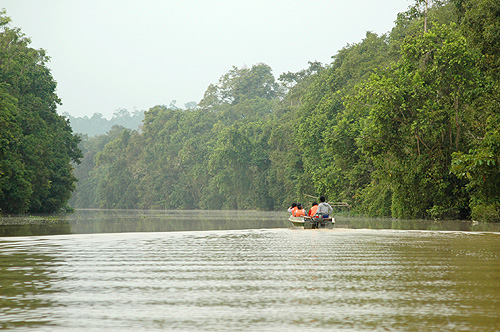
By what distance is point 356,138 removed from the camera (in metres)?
44.6

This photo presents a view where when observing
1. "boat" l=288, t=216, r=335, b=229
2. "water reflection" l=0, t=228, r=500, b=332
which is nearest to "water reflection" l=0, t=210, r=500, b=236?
"boat" l=288, t=216, r=335, b=229

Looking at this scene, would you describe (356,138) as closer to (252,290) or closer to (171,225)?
(171,225)

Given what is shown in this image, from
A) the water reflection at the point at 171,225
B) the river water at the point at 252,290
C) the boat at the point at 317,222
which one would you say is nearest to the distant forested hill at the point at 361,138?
the water reflection at the point at 171,225

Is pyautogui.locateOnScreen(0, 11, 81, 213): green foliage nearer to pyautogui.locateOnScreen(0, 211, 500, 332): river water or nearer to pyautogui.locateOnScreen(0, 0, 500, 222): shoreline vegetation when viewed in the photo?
pyautogui.locateOnScreen(0, 0, 500, 222): shoreline vegetation

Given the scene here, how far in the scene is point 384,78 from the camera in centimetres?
4050

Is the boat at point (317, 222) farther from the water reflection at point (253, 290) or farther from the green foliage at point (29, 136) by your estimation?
the green foliage at point (29, 136)

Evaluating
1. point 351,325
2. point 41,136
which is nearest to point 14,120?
point 41,136

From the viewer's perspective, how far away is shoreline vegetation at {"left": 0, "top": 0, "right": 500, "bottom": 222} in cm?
3650

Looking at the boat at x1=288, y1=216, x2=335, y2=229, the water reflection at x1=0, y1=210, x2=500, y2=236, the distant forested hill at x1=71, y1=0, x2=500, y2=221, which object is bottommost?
the water reflection at x1=0, y1=210, x2=500, y2=236

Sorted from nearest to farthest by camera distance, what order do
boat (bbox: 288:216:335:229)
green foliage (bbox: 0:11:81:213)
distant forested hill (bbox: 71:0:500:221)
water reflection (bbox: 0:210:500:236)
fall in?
1. water reflection (bbox: 0:210:500:236)
2. boat (bbox: 288:216:335:229)
3. distant forested hill (bbox: 71:0:500:221)
4. green foliage (bbox: 0:11:81:213)

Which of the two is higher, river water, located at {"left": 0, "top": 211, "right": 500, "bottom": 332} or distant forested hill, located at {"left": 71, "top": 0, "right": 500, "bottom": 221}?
distant forested hill, located at {"left": 71, "top": 0, "right": 500, "bottom": 221}

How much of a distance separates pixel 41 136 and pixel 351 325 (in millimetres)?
56607

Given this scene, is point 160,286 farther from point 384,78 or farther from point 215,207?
point 215,207

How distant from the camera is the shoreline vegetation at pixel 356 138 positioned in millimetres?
36500
